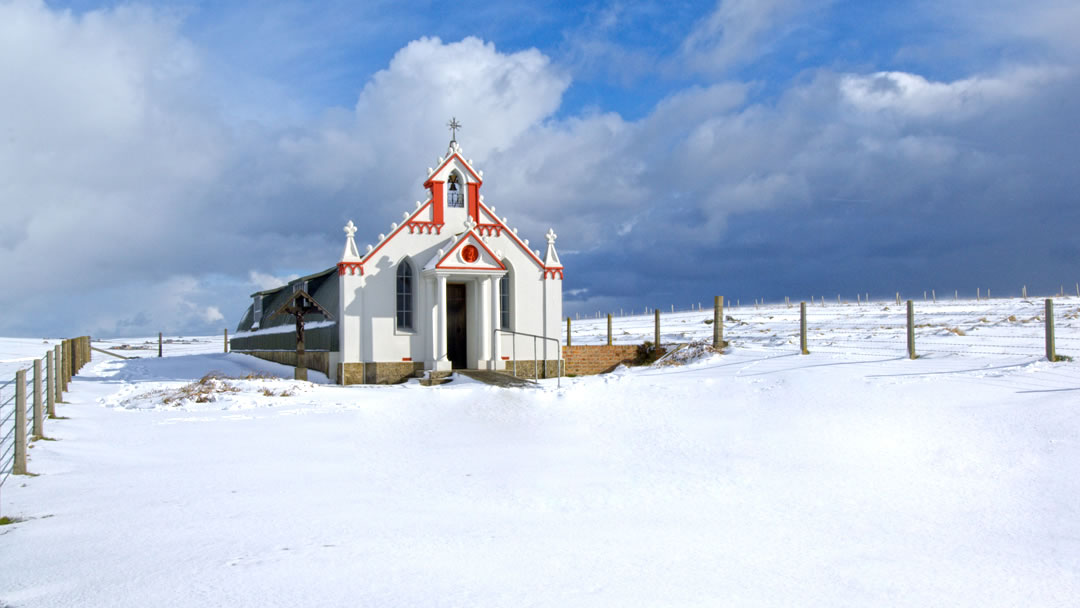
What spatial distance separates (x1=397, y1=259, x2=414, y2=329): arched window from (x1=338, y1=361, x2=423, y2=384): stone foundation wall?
44.4 inches

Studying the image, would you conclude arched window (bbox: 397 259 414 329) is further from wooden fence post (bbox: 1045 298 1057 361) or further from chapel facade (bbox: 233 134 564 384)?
wooden fence post (bbox: 1045 298 1057 361)

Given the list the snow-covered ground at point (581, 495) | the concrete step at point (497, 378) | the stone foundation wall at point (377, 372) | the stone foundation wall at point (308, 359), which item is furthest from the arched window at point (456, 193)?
the snow-covered ground at point (581, 495)

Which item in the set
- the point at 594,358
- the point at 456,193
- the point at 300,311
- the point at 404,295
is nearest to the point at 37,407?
the point at 300,311

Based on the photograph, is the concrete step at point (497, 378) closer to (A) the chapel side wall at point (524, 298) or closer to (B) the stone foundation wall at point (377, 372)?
(B) the stone foundation wall at point (377, 372)

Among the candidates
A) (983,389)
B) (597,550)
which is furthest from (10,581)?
(983,389)

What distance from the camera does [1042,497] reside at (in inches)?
347

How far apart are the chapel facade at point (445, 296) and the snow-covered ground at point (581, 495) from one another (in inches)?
193

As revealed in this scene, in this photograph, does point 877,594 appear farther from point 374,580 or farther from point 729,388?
point 729,388

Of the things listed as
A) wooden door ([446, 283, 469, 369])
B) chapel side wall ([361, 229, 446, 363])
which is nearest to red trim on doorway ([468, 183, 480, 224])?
chapel side wall ([361, 229, 446, 363])

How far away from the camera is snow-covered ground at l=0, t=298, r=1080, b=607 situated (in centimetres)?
595

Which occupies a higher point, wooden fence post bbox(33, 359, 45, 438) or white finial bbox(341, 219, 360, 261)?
white finial bbox(341, 219, 360, 261)

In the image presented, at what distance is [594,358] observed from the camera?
26453mm

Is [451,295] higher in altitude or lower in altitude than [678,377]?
higher

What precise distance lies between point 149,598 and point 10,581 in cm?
135
